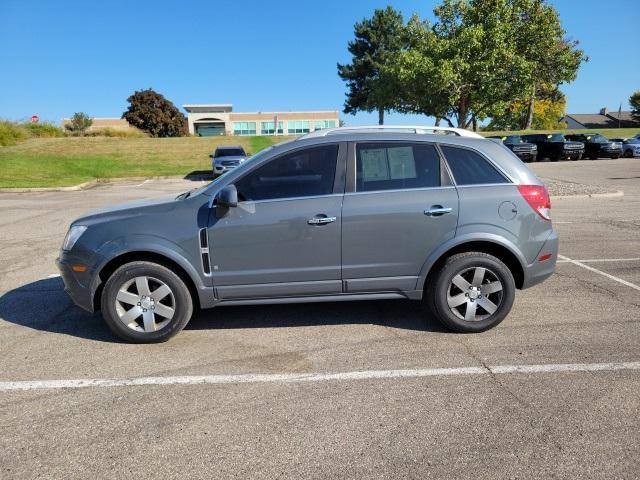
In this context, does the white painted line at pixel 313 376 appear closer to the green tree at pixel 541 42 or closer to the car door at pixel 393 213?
the car door at pixel 393 213

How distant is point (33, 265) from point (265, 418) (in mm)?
5696

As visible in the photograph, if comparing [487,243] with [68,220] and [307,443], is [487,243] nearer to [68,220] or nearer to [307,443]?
[307,443]

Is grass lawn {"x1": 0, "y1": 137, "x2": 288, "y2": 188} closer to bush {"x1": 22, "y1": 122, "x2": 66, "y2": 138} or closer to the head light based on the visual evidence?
bush {"x1": 22, "y1": 122, "x2": 66, "y2": 138}

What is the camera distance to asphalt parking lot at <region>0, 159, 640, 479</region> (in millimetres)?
2586

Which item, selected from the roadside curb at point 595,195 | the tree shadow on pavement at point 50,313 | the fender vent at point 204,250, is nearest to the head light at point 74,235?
the tree shadow on pavement at point 50,313

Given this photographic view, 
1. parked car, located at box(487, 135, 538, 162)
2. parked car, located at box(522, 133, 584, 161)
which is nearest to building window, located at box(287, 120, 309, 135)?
parked car, located at box(522, 133, 584, 161)

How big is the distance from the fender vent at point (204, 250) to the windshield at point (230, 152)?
20.7 metres

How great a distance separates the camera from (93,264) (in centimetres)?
405

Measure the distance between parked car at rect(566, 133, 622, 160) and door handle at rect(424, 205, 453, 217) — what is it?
32125 mm

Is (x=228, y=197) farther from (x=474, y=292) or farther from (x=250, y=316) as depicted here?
(x=474, y=292)

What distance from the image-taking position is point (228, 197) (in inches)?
154

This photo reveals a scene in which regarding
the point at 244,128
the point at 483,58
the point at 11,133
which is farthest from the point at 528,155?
the point at 244,128

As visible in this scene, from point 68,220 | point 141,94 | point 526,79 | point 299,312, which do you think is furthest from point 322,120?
point 299,312

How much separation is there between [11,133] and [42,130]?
6.58 metres
